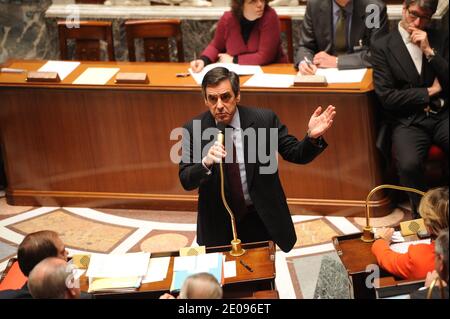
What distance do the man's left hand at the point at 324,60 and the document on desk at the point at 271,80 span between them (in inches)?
9.8

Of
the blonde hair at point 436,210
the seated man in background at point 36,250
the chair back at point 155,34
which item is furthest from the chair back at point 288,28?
the seated man in background at point 36,250

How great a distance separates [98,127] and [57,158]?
1.53ft

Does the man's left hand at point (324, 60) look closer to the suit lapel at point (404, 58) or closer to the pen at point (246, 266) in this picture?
the suit lapel at point (404, 58)

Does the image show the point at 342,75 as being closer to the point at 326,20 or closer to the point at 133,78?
the point at 326,20

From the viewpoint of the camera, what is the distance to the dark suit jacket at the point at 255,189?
425 cm

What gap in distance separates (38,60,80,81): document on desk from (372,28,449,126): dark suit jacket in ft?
8.18

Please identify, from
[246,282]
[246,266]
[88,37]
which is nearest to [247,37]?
[88,37]

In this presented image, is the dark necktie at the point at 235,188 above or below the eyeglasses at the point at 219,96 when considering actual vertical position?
below

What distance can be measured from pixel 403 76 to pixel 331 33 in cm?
88

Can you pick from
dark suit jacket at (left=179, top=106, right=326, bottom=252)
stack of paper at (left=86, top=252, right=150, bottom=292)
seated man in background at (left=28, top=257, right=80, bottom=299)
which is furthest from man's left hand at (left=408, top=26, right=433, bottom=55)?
seated man in background at (left=28, top=257, right=80, bottom=299)

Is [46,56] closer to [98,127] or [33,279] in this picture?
[98,127]

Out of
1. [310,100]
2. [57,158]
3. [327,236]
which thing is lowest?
[327,236]
